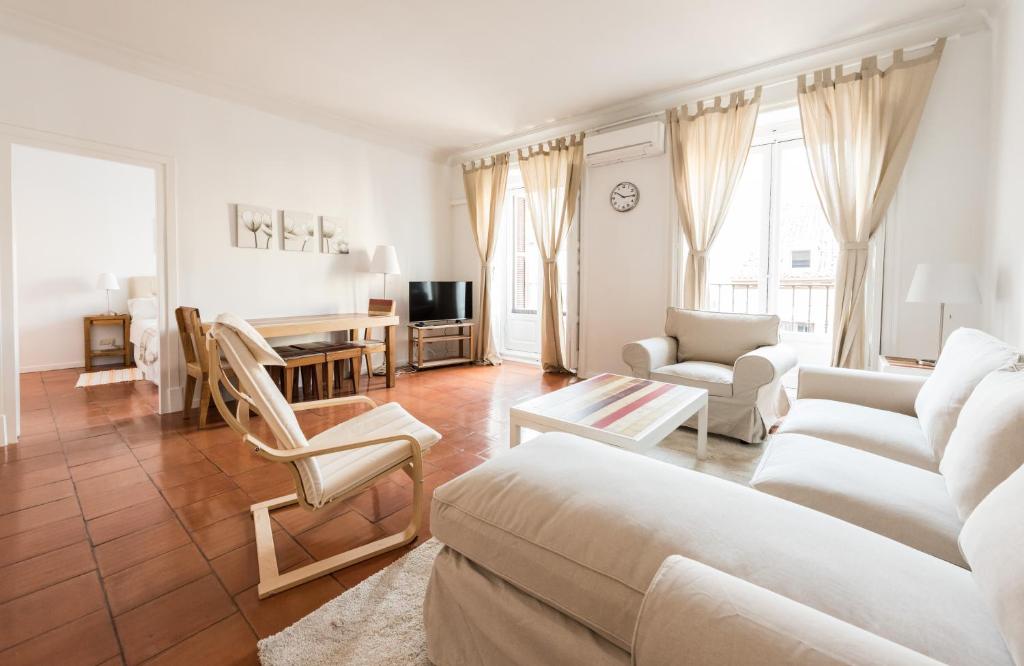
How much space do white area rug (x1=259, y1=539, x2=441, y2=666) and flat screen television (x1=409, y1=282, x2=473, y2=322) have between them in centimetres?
417

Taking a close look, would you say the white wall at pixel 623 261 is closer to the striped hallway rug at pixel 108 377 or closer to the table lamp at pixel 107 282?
the striped hallway rug at pixel 108 377

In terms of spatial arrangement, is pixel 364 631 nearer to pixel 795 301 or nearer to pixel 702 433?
pixel 702 433

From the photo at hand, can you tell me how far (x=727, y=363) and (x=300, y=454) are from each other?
3112 mm

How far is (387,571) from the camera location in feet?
5.47

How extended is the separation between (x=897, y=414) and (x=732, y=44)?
2.78 meters

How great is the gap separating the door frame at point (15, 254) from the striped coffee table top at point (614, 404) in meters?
3.19

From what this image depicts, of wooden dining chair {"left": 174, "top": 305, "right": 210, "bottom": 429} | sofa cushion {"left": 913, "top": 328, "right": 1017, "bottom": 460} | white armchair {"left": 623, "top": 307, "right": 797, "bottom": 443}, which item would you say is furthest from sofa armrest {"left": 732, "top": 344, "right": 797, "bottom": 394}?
wooden dining chair {"left": 174, "top": 305, "right": 210, "bottom": 429}

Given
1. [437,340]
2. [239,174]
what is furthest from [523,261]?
[239,174]

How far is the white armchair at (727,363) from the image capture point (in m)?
2.92

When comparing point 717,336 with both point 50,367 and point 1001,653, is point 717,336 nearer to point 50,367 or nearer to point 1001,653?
point 1001,653

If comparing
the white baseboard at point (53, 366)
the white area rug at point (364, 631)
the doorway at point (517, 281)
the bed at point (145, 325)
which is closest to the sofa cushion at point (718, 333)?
the doorway at point (517, 281)

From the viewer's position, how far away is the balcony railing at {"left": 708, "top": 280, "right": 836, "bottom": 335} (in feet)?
13.8

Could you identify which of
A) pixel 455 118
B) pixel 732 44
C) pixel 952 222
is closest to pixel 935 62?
pixel 952 222

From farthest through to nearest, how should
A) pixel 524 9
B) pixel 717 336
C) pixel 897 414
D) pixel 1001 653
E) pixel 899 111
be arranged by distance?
pixel 717 336
pixel 899 111
pixel 524 9
pixel 897 414
pixel 1001 653
